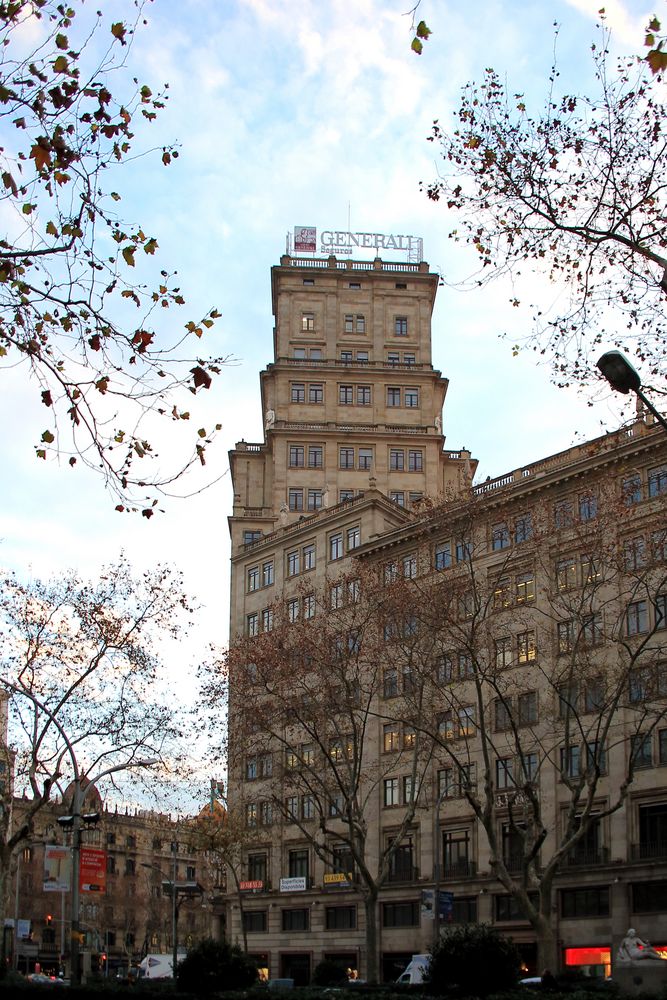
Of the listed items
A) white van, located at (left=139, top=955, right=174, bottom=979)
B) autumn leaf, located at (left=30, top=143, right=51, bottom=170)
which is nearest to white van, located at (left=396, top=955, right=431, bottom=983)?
white van, located at (left=139, top=955, right=174, bottom=979)

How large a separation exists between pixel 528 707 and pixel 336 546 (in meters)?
18.4

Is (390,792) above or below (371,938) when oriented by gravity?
above

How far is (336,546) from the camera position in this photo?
64812 millimetres

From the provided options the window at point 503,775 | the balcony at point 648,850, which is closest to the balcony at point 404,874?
the window at point 503,775

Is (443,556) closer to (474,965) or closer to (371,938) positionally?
(371,938)

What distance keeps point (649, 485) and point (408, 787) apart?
65.5 ft

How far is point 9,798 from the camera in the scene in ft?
119

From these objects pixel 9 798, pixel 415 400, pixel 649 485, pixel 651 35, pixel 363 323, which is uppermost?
pixel 363 323

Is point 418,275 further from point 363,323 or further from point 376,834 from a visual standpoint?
point 376,834

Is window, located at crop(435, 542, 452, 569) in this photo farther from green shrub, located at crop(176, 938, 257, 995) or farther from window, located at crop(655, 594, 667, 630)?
green shrub, located at crop(176, 938, 257, 995)

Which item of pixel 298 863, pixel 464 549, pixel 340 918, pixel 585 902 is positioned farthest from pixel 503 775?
pixel 464 549

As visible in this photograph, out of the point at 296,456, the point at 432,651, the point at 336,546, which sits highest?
the point at 296,456

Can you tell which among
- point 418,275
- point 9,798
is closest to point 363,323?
point 418,275

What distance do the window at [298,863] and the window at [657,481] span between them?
1113 inches
